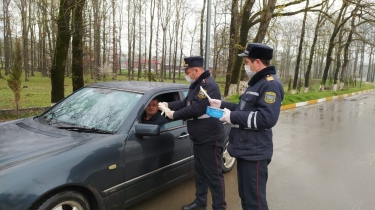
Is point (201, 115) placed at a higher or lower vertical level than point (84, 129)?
higher

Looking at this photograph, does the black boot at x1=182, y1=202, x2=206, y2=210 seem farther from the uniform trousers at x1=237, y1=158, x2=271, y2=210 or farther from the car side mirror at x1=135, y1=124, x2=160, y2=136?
the car side mirror at x1=135, y1=124, x2=160, y2=136

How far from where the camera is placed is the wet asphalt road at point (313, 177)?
3.56m

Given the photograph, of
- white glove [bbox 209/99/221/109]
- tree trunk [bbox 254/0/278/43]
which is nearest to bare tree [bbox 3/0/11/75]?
tree trunk [bbox 254/0/278/43]

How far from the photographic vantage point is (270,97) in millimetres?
2344

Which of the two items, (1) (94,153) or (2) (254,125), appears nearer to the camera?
(2) (254,125)

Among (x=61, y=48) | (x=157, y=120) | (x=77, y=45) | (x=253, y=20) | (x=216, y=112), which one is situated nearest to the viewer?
(x=216, y=112)

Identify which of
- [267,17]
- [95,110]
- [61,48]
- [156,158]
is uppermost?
[267,17]

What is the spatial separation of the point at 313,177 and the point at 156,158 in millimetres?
2907

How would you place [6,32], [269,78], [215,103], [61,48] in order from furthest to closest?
[6,32]
[61,48]
[215,103]
[269,78]

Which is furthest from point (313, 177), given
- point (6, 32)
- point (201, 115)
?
point (6, 32)

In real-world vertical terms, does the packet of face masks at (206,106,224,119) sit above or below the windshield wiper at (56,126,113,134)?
above

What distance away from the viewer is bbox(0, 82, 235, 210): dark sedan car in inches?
84.3

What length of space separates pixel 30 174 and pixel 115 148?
0.78 meters

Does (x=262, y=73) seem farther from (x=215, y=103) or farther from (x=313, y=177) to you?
(x=313, y=177)
